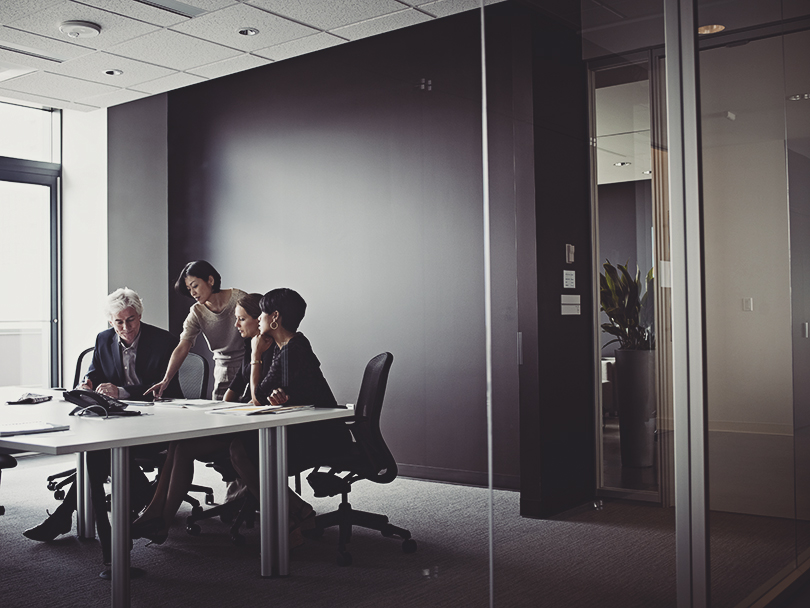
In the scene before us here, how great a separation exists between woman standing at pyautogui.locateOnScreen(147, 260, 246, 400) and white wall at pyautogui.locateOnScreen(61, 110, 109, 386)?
111 inches

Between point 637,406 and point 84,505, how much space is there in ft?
10.5

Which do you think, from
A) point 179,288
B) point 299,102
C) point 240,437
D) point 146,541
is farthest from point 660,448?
point 299,102

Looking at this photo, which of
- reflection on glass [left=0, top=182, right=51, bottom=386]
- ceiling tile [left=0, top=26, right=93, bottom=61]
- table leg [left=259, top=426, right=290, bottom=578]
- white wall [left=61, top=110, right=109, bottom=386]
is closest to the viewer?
table leg [left=259, top=426, right=290, bottom=578]

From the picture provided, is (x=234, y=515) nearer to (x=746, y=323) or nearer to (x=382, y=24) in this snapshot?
(x=746, y=323)

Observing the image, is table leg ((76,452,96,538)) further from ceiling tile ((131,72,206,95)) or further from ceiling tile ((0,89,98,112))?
ceiling tile ((0,89,98,112))

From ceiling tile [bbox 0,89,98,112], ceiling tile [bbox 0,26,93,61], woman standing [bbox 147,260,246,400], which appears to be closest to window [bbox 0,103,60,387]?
ceiling tile [bbox 0,89,98,112]

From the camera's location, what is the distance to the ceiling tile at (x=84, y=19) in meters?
5.22

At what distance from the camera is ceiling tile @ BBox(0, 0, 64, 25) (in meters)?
5.04

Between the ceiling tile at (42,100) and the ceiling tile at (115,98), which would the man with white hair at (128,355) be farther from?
the ceiling tile at (42,100)

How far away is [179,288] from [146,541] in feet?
5.47

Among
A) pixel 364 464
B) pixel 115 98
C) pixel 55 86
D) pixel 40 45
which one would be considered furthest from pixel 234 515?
pixel 115 98

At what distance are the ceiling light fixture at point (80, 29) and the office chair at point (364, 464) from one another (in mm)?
3162

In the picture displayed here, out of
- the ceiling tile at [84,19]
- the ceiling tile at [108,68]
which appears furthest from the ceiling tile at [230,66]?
the ceiling tile at [84,19]

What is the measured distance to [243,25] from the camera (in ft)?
18.0
